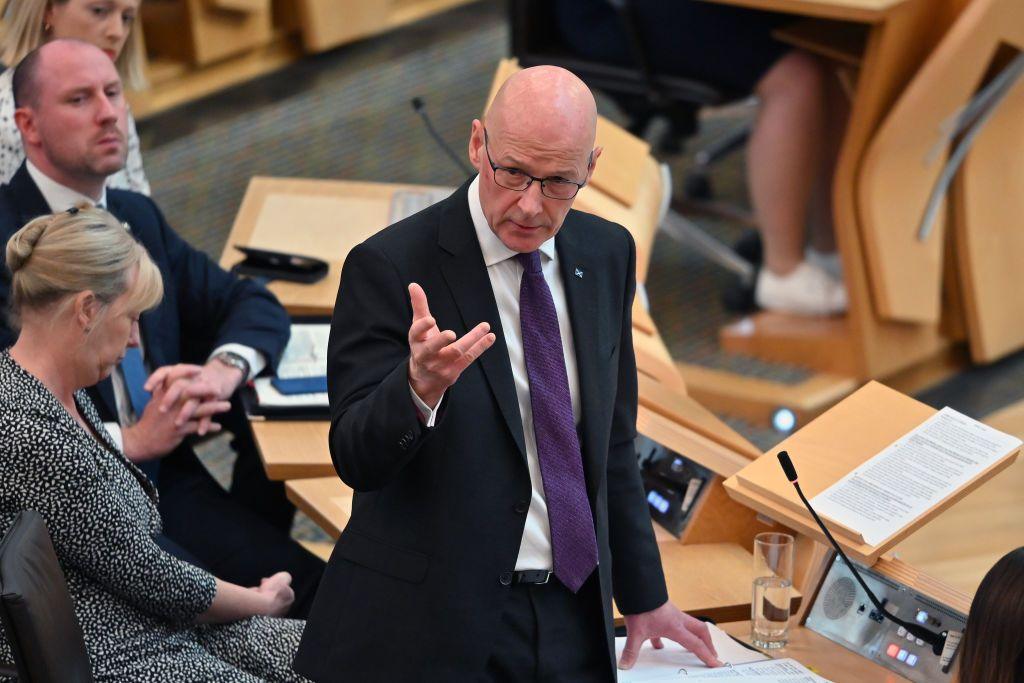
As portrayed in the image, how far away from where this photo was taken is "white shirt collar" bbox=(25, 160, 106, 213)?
8.41 feet

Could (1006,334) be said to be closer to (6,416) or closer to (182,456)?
(182,456)

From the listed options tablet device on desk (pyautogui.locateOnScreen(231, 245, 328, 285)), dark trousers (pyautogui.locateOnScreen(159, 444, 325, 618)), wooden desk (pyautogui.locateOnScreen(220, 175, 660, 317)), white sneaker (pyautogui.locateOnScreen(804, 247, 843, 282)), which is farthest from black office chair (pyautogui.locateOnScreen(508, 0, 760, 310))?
dark trousers (pyautogui.locateOnScreen(159, 444, 325, 618))

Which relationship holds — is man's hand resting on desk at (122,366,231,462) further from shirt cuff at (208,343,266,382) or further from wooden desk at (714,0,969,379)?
wooden desk at (714,0,969,379)

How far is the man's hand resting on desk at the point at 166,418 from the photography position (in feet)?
8.09

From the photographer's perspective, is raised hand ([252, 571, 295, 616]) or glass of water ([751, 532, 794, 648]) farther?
raised hand ([252, 571, 295, 616])

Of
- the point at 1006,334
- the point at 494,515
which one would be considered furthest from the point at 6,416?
the point at 1006,334

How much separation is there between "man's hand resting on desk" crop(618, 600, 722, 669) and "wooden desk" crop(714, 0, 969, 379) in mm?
2079

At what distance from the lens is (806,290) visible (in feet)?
13.6

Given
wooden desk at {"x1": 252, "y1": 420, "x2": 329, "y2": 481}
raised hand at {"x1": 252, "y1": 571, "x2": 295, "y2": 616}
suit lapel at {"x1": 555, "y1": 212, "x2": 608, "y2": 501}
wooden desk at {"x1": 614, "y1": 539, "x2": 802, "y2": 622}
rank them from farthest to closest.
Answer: wooden desk at {"x1": 252, "y1": 420, "x2": 329, "y2": 481}
raised hand at {"x1": 252, "y1": 571, "x2": 295, "y2": 616}
wooden desk at {"x1": 614, "y1": 539, "x2": 802, "y2": 622}
suit lapel at {"x1": 555, "y1": 212, "x2": 608, "y2": 501}

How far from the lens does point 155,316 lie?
8.61 feet

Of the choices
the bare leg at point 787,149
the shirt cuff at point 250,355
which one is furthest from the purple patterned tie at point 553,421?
the bare leg at point 787,149

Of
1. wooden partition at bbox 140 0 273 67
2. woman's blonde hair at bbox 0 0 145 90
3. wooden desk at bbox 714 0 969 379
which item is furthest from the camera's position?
wooden partition at bbox 140 0 273 67

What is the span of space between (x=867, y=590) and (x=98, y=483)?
103 cm

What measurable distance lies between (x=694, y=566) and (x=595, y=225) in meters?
0.67
